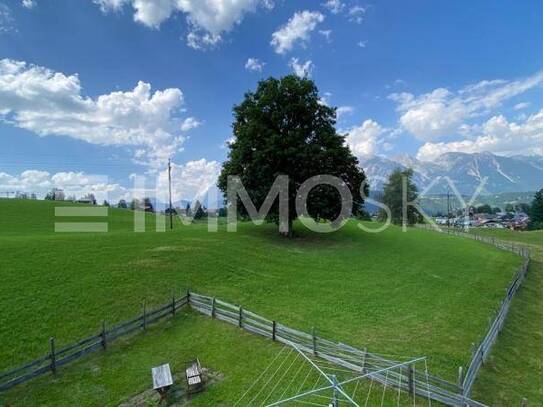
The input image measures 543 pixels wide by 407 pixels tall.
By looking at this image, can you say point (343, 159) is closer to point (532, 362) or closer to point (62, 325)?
point (532, 362)

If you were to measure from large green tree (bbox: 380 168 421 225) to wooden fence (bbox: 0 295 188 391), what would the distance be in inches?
2549

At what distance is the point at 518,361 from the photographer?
13211 millimetres

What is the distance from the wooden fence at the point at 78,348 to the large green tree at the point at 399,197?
64.7 m

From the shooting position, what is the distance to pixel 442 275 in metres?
23.8

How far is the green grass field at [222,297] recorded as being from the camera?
11.4 meters

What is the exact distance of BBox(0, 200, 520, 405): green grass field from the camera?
11.4 meters

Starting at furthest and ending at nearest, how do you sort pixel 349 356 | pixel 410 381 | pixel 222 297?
pixel 222 297 < pixel 349 356 < pixel 410 381

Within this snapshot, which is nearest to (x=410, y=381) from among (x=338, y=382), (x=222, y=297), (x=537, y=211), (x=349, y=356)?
(x=349, y=356)

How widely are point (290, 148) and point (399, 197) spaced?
52161 mm

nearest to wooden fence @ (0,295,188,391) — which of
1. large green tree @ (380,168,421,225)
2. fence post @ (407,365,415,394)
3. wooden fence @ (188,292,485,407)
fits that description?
wooden fence @ (188,292,485,407)

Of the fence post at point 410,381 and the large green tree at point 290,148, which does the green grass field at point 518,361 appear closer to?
the fence post at point 410,381

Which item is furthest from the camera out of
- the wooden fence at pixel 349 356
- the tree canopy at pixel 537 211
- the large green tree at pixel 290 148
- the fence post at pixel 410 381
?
the tree canopy at pixel 537 211

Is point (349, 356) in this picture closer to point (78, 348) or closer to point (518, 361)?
point (518, 361)

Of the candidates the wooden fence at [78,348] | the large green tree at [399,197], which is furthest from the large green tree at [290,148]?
the large green tree at [399,197]
